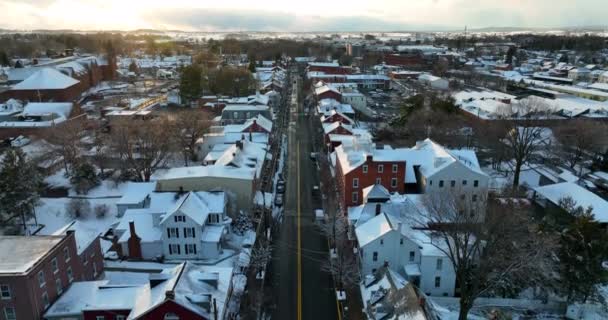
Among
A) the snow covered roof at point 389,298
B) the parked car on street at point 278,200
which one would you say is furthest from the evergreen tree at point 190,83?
the snow covered roof at point 389,298

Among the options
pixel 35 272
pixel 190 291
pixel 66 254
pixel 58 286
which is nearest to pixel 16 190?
pixel 66 254

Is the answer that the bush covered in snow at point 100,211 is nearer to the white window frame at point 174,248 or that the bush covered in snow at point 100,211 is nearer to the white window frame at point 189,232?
the white window frame at point 174,248

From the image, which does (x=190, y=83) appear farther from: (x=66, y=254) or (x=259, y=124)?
(x=66, y=254)

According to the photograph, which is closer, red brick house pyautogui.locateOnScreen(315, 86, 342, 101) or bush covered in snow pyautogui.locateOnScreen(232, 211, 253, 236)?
bush covered in snow pyautogui.locateOnScreen(232, 211, 253, 236)

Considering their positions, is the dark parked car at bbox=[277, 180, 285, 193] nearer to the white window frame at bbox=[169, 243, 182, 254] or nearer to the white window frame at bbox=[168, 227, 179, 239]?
the white window frame at bbox=[169, 243, 182, 254]

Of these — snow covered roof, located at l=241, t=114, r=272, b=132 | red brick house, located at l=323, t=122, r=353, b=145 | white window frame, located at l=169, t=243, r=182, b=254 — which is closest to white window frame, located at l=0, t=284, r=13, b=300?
white window frame, located at l=169, t=243, r=182, b=254
